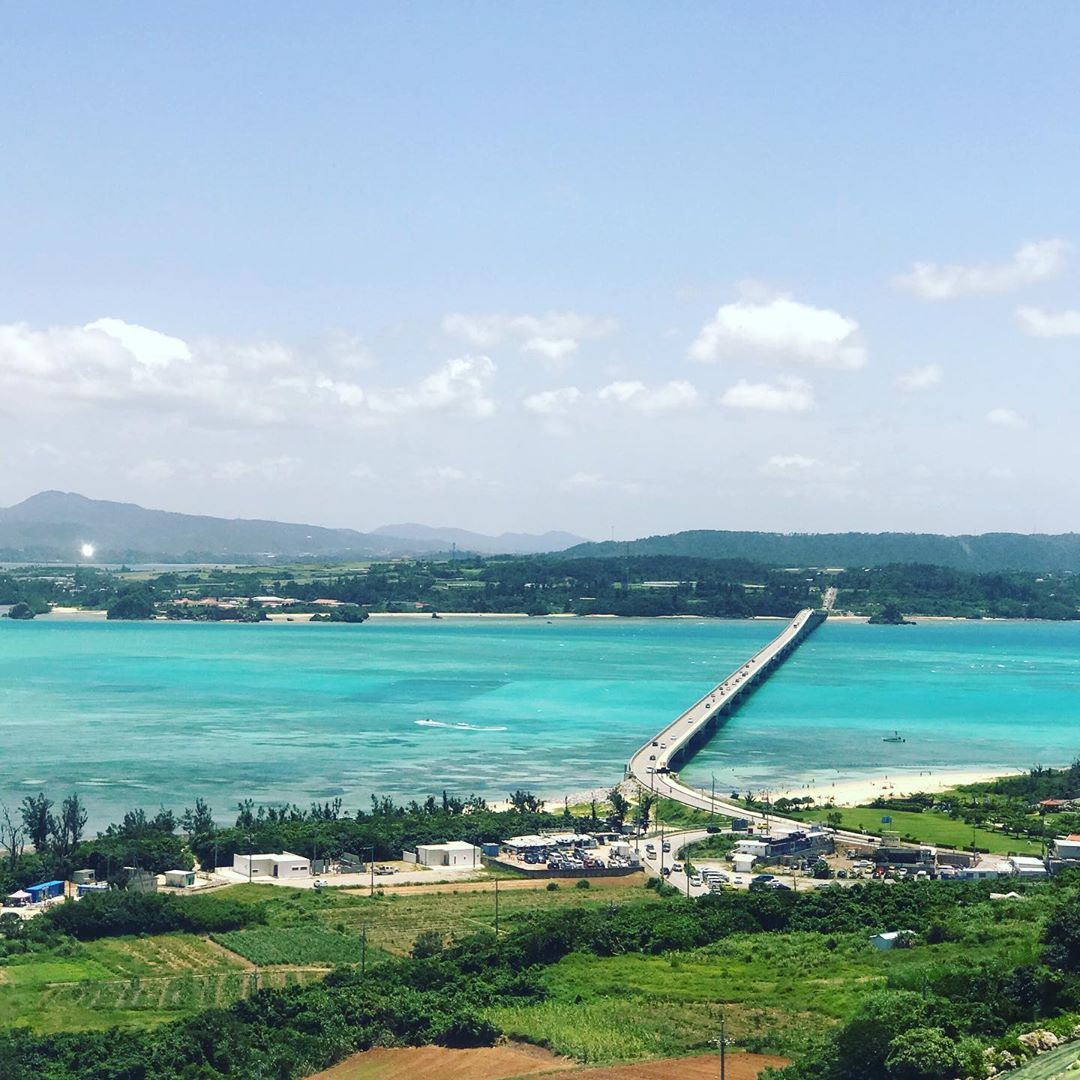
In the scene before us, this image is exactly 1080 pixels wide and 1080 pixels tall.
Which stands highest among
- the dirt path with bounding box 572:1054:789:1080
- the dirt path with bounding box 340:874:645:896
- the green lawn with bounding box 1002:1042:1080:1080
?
the green lawn with bounding box 1002:1042:1080:1080

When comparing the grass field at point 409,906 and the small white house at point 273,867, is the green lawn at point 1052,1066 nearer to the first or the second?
the grass field at point 409,906

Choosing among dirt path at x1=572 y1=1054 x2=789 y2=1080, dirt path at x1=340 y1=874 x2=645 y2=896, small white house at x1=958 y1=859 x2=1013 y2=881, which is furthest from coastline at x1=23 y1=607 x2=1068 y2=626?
dirt path at x1=572 y1=1054 x2=789 y2=1080

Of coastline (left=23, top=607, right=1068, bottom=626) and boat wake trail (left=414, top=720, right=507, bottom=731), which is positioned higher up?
coastline (left=23, top=607, right=1068, bottom=626)

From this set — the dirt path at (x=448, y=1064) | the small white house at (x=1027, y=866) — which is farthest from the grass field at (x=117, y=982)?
the small white house at (x=1027, y=866)

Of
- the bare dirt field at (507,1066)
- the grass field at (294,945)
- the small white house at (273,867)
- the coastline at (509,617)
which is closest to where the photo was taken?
the bare dirt field at (507,1066)

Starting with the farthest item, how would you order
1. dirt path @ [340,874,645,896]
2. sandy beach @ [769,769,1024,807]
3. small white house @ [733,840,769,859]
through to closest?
sandy beach @ [769,769,1024,807] → small white house @ [733,840,769,859] → dirt path @ [340,874,645,896]

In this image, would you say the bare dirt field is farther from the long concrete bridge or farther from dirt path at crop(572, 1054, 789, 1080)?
the long concrete bridge

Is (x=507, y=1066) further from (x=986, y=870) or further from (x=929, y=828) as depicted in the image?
(x=929, y=828)

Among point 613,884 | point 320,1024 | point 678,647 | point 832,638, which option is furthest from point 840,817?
point 832,638
